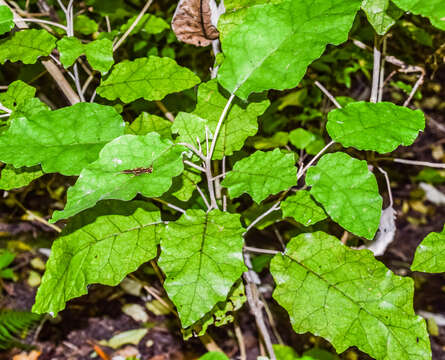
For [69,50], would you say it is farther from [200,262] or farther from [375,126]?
[375,126]

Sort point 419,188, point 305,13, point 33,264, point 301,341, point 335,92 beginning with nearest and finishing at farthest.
Result: point 305,13 < point 301,341 < point 33,264 < point 335,92 < point 419,188

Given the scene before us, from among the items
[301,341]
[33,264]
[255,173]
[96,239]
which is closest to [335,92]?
[301,341]

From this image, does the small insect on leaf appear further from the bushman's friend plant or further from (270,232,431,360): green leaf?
(270,232,431,360): green leaf

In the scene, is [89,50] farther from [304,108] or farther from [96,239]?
[304,108]

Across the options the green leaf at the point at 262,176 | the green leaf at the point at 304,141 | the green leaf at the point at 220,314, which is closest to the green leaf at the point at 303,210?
the green leaf at the point at 262,176

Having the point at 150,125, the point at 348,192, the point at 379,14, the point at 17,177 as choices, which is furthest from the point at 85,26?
the point at 348,192

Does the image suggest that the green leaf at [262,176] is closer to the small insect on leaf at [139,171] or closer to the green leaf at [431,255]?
the small insect on leaf at [139,171]
